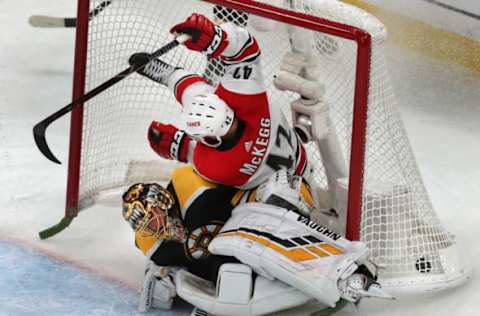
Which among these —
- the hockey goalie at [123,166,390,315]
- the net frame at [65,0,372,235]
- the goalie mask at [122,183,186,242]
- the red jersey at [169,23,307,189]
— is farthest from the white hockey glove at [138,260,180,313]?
the net frame at [65,0,372,235]

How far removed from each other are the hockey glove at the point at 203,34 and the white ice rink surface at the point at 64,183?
603 millimetres

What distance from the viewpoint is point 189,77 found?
2.48 meters

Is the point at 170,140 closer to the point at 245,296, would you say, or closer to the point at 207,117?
the point at 207,117

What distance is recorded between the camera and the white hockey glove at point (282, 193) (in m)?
2.30

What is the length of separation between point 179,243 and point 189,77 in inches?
15.6

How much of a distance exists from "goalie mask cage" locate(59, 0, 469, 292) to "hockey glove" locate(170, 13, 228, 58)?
8 centimetres

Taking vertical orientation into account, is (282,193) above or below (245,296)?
above

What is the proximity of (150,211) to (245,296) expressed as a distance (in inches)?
10.6

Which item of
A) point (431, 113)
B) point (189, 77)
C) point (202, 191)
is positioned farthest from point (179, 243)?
point (431, 113)

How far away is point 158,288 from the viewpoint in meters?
2.37

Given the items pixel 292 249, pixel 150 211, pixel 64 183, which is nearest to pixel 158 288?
pixel 150 211

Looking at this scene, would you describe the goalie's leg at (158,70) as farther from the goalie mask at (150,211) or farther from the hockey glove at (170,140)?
the goalie mask at (150,211)

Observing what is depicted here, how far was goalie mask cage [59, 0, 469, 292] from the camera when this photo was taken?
86.8 inches

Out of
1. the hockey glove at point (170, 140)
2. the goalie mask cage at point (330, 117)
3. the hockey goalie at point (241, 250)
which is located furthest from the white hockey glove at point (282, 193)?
the hockey glove at point (170, 140)
